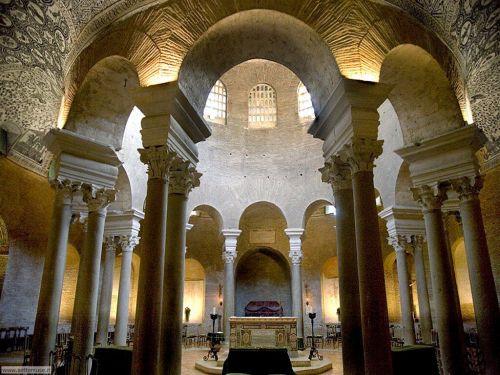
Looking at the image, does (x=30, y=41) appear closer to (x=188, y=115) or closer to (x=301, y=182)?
(x=188, y=115)

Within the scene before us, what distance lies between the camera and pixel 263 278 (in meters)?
22.5

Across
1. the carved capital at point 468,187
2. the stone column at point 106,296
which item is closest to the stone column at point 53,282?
the stone column at point 106,296

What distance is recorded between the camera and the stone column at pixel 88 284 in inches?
329

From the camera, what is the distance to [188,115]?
756 centimetres

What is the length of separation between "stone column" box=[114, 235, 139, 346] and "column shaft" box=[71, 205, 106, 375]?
4.44 meters

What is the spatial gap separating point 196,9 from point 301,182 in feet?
38.3

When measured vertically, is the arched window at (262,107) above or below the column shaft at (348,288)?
above

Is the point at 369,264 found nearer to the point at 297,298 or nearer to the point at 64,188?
the point at 64,188

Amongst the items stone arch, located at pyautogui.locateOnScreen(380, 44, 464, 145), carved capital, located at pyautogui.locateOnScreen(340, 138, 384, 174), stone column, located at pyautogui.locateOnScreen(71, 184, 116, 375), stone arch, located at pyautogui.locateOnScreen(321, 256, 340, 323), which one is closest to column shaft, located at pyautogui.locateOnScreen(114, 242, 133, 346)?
stone column, located at pyautogui.locateOnScreen(71, 184, 116, 375)

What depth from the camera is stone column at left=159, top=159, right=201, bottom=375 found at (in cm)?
672

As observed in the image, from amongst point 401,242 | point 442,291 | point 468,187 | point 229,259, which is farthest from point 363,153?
point 229,259

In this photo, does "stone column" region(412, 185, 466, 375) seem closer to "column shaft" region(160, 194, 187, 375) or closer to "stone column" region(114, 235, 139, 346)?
"column shaft" region(160, 194, 187, 375)

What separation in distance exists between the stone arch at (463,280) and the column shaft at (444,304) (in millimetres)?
8120

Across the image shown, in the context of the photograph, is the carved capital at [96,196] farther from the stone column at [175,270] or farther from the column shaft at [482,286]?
the column shaft at [482,286]
